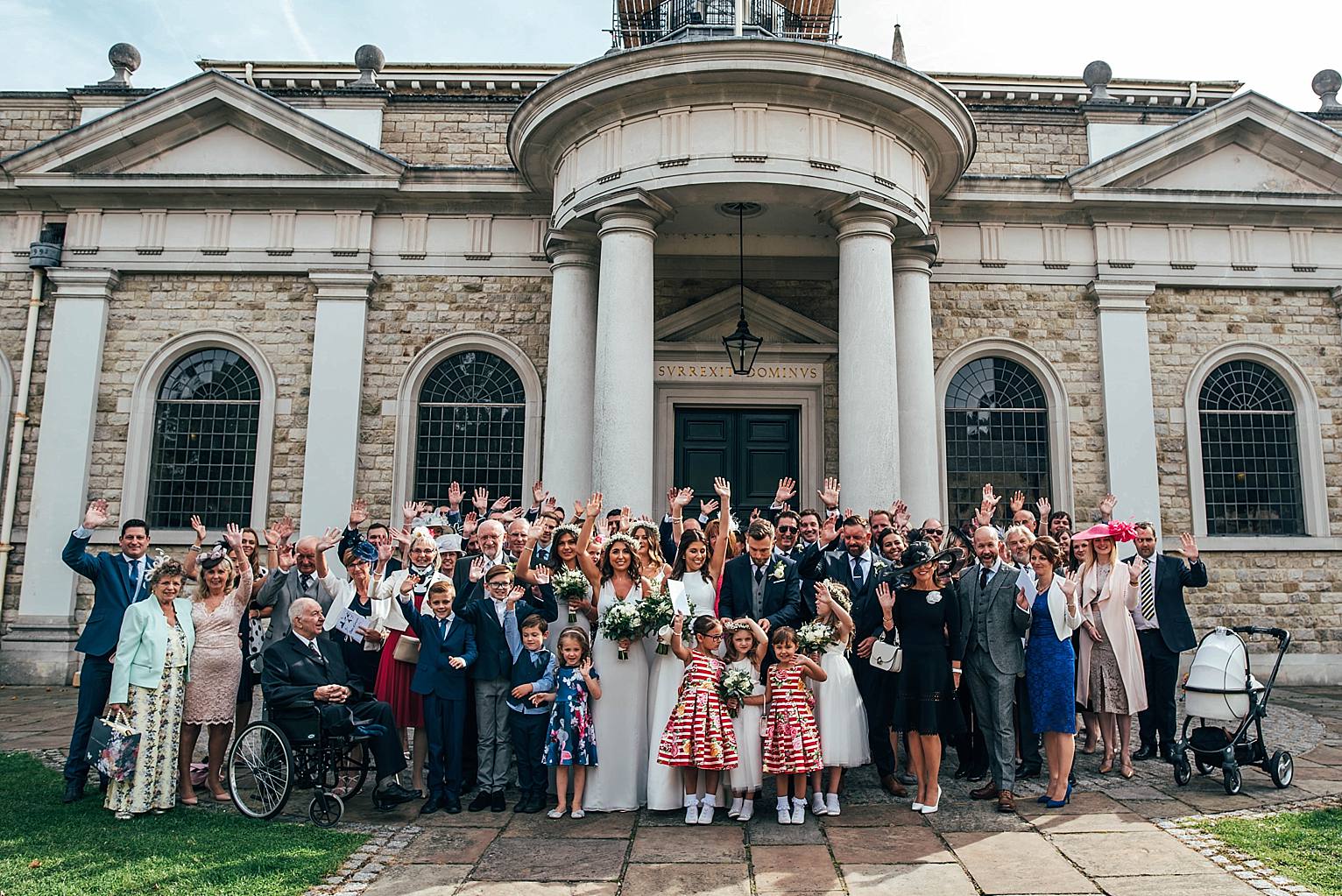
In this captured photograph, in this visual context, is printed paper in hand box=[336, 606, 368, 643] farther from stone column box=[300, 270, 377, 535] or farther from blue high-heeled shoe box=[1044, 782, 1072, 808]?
stone column box=[300, 270, 377, 535]

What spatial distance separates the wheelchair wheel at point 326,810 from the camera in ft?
19.3

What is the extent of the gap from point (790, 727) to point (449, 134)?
37.7 ft

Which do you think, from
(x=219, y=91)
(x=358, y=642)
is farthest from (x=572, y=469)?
(x=219, y=91)

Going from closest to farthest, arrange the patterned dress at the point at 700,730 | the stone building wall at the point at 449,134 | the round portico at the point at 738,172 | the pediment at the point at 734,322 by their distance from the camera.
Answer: the patterned dress at the point at 700,730 < the round portico at the point at 738,172 < the pediment at the point at 734,322 < the stone building wall at the point at 449,134

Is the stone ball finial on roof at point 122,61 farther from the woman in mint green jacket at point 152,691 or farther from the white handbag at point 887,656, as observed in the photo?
the white handbag at point 887,656

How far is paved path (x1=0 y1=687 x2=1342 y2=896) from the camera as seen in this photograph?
4.77 meters

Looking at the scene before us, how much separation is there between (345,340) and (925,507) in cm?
A: 834

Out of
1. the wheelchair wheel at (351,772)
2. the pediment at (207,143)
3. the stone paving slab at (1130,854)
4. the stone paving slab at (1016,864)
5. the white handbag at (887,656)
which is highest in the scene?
the pediment at (207,143)

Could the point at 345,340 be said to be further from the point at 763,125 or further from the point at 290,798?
the point at 290,798

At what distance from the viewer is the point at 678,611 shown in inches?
242

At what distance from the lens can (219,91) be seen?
13414 millimetres

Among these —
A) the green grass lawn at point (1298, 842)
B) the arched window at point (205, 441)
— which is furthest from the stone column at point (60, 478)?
the green grass lawn at point (1298, 842)

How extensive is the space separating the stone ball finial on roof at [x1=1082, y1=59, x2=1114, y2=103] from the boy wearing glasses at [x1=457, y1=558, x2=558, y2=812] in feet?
41.8

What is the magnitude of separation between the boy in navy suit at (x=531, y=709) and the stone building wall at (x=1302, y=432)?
10091 millimetres
